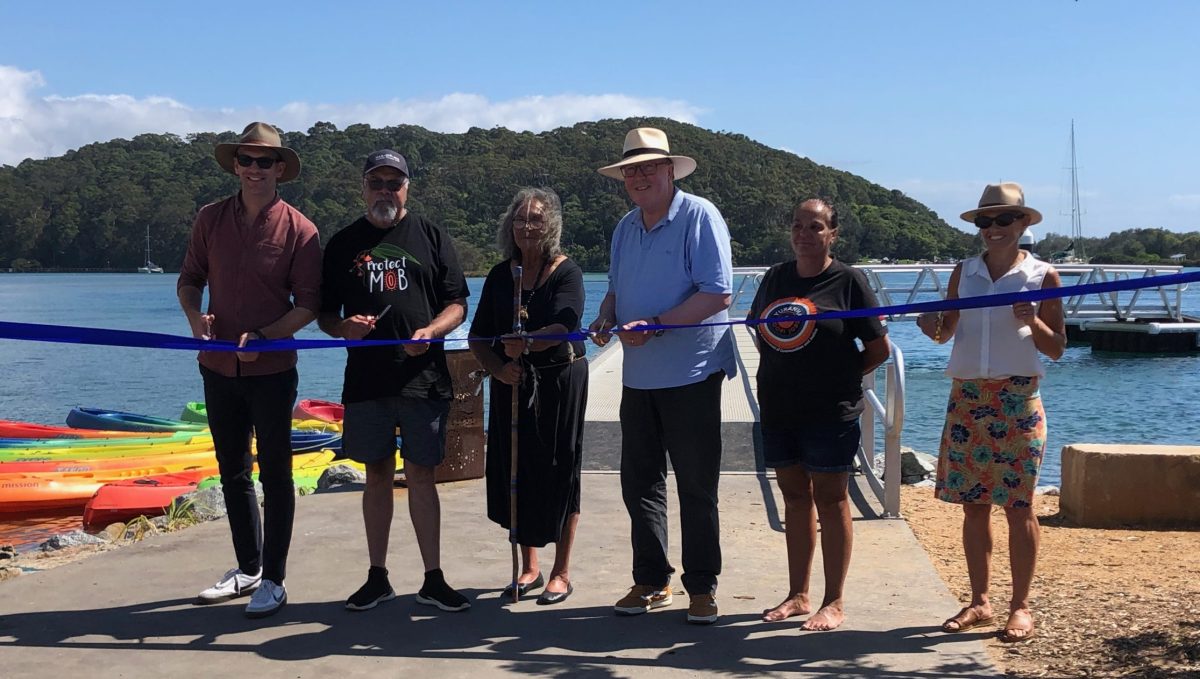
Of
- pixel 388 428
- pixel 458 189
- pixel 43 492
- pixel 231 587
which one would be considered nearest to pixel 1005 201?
pixel 388 428

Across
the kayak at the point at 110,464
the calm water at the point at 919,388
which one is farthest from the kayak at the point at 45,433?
the calm water at the point at 919,388

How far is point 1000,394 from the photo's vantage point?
4.75 meters

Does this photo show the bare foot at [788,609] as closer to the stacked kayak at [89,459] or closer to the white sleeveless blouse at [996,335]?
the white sleeveless blouse at [996,335]

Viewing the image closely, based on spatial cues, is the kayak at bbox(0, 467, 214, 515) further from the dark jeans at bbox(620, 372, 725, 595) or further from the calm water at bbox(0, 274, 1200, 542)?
the dark jeans at bbox(620, 372, 725, 595)

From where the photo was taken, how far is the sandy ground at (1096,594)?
4.42 meters

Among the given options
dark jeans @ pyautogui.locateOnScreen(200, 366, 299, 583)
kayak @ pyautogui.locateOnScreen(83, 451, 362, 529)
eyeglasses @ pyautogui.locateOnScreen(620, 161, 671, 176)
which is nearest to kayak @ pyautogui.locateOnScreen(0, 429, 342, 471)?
kayak @ pyautogui.locateOnScreen(83, 451, 362, 529)

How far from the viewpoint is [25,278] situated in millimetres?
150625

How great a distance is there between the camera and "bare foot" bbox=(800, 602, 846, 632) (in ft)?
15.9

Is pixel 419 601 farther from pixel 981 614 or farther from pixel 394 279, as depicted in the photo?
pixel 981 614

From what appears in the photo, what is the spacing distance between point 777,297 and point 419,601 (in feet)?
6.89

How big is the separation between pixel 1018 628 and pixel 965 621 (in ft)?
0.67

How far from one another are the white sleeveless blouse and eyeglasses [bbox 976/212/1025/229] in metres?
0.18

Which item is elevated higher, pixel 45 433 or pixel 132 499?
pixel 132 499

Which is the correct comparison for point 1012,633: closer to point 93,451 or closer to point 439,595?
point 439,595
